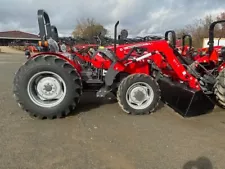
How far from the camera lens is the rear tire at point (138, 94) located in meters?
5.30

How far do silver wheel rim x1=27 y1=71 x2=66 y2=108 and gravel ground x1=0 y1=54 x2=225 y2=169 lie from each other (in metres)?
0.38

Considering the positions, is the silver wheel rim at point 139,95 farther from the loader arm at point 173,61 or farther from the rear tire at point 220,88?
the rear tire at point 220,88

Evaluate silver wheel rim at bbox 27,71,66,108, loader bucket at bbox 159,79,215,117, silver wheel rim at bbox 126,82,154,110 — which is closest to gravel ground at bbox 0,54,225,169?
loader bucket at bbox 159,79,215,117

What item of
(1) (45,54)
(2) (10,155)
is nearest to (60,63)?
(1) (45,54)

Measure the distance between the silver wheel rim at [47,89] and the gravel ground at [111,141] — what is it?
381 millimetres

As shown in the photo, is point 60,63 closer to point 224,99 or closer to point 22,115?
point 22,115

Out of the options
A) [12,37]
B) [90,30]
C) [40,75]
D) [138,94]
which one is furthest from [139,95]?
[12,37]

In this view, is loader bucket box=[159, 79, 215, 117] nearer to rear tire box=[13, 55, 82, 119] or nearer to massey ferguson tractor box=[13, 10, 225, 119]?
massey ferguson tractor box=[13, 10, 225, 119]

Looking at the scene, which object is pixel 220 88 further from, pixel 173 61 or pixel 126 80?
pixel 126 80

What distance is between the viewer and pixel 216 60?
6.11 m

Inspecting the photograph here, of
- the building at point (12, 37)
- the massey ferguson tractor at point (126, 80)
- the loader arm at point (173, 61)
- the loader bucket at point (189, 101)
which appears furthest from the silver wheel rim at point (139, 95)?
the building at point (12, 37)

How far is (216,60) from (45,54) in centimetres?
370

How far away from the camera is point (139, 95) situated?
538 cm

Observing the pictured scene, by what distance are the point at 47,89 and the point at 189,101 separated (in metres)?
2.68
